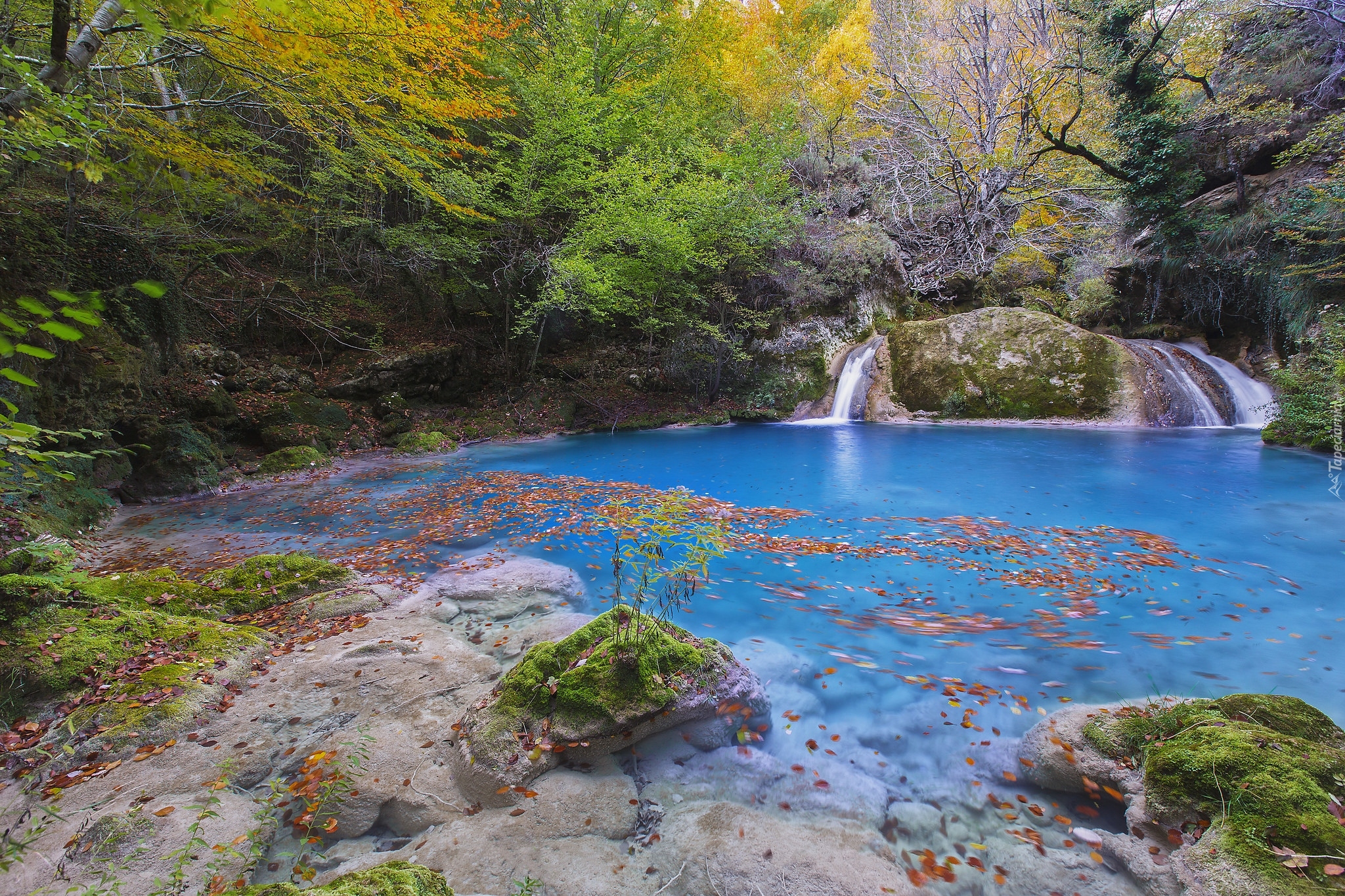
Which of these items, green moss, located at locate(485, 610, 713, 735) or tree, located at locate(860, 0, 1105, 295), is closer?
green moss, located at locate(485, 610, 713, 735)

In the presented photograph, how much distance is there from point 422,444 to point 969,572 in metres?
11.1

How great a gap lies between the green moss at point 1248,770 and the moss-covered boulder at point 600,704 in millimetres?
1815

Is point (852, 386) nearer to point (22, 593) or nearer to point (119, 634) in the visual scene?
point (119, 634)

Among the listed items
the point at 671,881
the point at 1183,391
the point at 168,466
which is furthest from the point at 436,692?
the point at 1183,391

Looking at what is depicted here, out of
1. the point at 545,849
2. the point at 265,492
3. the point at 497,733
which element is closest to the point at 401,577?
the point at 497,733

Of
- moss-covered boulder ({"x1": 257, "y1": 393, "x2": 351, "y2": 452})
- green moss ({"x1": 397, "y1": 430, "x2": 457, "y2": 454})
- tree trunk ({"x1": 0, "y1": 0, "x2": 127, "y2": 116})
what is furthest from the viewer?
green moss ({"x1": 397, "y1": 430, "x2": 457, "y2": 454})

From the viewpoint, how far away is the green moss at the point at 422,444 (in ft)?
38.8

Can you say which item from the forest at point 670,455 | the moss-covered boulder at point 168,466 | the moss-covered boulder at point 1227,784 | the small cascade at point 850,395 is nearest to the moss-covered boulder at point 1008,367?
the forest at point 670,455

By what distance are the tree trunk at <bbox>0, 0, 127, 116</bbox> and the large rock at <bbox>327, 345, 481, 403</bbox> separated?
8561mm

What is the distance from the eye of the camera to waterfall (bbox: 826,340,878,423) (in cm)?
1612

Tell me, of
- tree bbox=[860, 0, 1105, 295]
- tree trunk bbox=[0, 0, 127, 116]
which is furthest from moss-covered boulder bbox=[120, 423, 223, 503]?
tree bbox=[860, 0, 1105, 295]

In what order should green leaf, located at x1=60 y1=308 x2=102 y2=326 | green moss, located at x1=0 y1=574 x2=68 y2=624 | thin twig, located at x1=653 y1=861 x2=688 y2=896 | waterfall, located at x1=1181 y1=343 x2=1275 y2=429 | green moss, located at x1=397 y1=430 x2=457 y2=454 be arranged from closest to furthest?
1. green leaf, located at x1=60 y1=308 x2=102 y2=326
2. thin twig, located at x1=653 y1=861 x2=688 y2=896
3. green moss, located at x1=0 y1=574 x2=68 y2=624
4. waterfall, located at x1=1181 y1=343 x2=1275 y2=429
5. green moss, located at x1=397 y1=430 x2=457 y2=454

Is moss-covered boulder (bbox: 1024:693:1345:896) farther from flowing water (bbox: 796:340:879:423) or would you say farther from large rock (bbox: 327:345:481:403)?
large rock (bbox: 327:345:481:403)

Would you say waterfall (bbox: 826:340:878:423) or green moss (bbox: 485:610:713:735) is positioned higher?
waterfall (bbox: 826:340:878:423)
